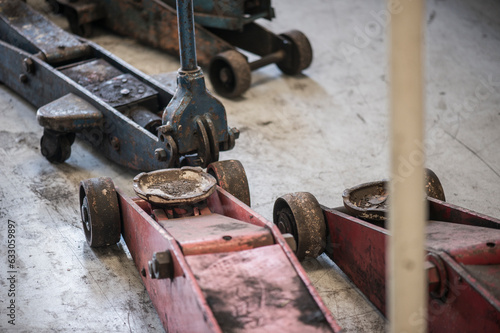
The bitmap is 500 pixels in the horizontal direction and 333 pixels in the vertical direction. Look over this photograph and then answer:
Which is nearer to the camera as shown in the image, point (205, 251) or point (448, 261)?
point (448, 261)

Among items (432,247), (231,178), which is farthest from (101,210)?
(432,247)

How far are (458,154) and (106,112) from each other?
101 inches

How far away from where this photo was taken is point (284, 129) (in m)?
5.26

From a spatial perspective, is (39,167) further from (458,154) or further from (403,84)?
(403,84)

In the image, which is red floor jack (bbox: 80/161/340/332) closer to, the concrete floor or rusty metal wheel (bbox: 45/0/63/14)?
the concrete floor

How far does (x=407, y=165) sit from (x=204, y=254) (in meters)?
1.38

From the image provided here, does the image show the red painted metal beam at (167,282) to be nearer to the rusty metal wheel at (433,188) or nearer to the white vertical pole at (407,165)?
the white vertical pole at (407,165)

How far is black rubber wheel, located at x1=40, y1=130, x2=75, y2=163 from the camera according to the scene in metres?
4.56

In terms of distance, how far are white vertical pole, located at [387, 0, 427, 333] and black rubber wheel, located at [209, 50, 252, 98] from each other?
3958 millimetres

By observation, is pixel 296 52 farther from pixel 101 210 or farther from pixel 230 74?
pixel 101 210

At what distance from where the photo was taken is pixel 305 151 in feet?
16.2

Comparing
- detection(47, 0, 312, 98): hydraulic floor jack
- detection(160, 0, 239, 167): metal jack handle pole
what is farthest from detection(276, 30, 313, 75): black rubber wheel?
detection(160, 0, 239, 167): metal jack handle pole

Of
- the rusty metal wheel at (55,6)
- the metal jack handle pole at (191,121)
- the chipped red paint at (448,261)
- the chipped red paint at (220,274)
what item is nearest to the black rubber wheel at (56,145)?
the metal jack handle pole at (191,121)

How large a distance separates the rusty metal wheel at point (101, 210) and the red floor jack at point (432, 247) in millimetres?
910
